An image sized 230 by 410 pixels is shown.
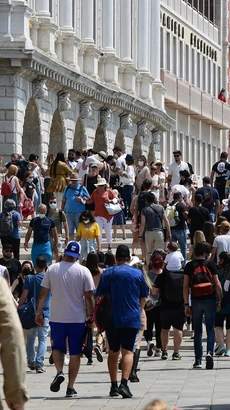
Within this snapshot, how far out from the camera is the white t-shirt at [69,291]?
54.5 ft

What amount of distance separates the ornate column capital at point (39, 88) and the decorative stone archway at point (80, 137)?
6765 mm

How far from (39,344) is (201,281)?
1.98 meters

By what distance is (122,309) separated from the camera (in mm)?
16562

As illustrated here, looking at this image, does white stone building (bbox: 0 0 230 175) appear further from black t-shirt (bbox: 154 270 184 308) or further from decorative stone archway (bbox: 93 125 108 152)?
black t-shirt (bbox: 154 270 184 308)

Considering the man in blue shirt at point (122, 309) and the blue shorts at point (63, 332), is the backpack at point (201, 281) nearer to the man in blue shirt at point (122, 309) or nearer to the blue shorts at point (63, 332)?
the man in blue shirt at point (122, 309)

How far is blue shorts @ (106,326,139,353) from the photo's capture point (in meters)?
16.6

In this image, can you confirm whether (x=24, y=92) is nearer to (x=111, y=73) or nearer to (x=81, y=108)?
(x=81, y=108)

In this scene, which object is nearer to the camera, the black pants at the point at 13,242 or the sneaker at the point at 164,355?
the sneaker at the point at 164,355

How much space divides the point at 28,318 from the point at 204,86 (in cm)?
6123

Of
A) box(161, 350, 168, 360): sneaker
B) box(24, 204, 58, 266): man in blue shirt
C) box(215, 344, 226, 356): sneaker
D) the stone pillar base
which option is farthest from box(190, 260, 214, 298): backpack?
the stone pillar base

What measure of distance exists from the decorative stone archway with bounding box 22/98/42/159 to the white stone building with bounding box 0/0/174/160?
0.02 metres

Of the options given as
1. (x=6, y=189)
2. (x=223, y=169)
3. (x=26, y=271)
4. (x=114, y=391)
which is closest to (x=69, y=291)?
(x=114, y=391)

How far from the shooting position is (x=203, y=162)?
8131 cm

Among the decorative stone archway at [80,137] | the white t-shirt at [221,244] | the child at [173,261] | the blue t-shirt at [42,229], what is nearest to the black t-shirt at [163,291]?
the child at [173,261]
